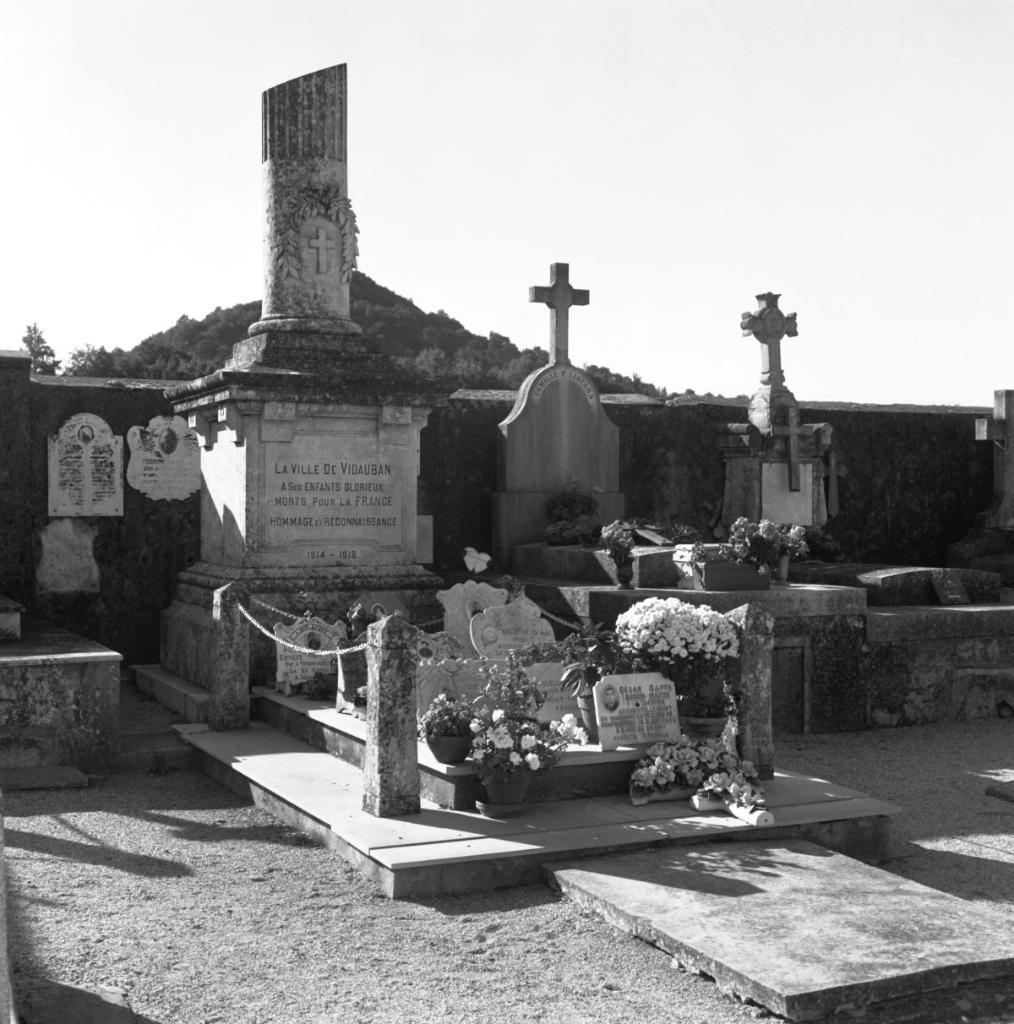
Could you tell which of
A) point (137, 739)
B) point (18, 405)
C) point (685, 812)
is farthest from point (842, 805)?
point (18, 405)

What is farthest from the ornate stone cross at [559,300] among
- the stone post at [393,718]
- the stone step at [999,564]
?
the stone post at [393,718]

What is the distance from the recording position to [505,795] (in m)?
6.52

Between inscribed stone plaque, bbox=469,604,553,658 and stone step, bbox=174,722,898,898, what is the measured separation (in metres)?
1.45

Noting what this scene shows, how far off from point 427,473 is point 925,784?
5579 mm

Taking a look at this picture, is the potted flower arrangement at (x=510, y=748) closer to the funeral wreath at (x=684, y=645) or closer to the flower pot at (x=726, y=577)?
the funeral wreath at (x=684, y=645)

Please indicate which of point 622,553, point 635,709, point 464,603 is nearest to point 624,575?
point 622,553

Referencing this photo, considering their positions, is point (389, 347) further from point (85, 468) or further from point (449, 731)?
point (449, 731)

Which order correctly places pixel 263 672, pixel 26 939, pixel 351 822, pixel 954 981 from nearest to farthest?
pixel 954 981, pixel 26 939, pixel 351 822, pixel 263 672

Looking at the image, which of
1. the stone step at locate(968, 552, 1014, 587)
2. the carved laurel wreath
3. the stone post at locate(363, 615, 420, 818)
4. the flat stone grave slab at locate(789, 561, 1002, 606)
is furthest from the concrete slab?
the stone step at locate(968, 552, 1014, 587)

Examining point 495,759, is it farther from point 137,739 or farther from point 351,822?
point 137,739

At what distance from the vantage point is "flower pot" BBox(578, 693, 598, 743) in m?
7.41

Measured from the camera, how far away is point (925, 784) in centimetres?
817

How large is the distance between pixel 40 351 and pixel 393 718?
18.5 metres

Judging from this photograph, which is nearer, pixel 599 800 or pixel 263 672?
pixel 599 800
